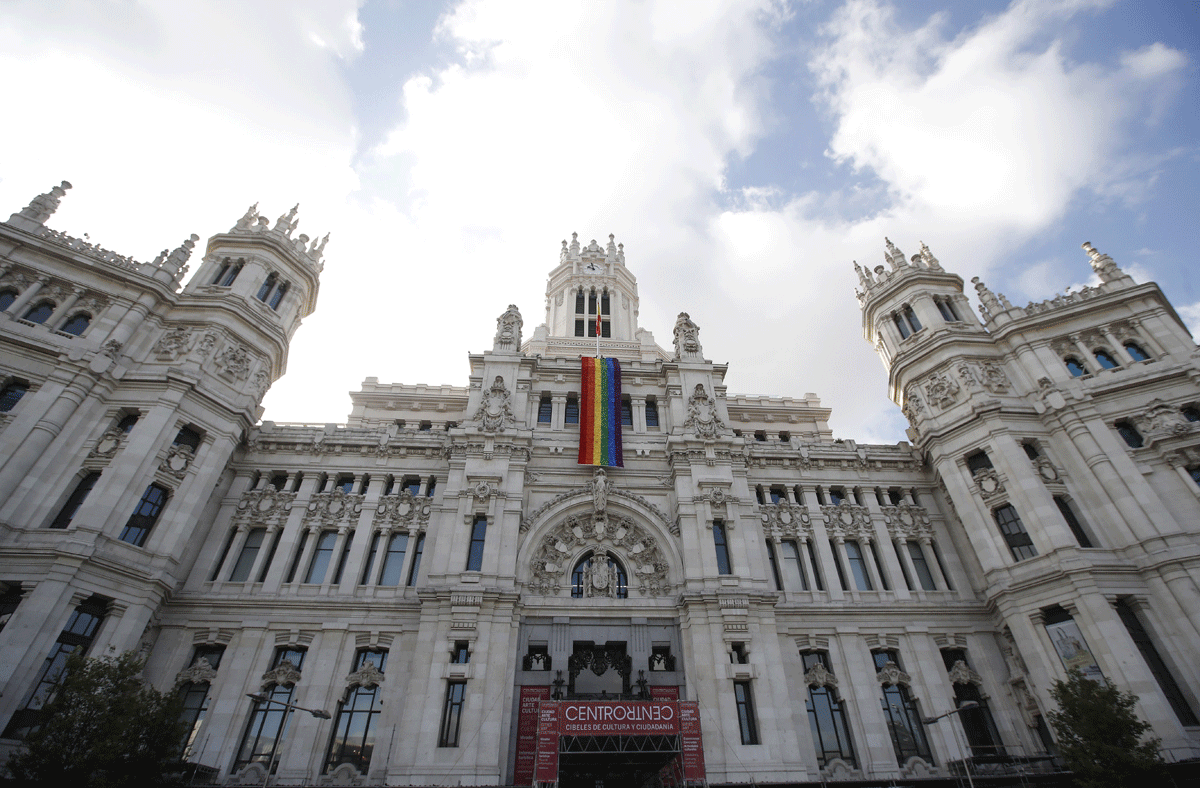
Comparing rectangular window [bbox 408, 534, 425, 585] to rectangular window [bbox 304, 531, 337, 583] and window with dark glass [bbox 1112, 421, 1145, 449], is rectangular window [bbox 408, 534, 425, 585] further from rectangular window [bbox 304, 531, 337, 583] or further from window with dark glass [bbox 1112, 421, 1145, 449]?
window with dark glass [bbox 1112, 421, 1145, 449]

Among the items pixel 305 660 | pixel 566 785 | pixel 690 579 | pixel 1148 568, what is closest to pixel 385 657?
pixel 305 660

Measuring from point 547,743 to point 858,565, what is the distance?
21.9 meters

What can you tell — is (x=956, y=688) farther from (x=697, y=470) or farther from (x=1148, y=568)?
(x=697, y=470)

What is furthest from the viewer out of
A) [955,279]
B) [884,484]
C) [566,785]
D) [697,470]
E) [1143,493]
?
[955,279]

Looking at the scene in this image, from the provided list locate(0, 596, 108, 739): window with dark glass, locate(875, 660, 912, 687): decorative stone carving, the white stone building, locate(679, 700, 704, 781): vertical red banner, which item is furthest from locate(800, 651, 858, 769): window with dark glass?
locate(0, 596, 108, 739): window with dark glass

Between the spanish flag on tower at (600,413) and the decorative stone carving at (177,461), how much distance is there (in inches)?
853

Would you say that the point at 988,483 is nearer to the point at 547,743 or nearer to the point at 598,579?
the point at 598,579

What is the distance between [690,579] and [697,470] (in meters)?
6.78

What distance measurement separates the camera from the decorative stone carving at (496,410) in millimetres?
38250

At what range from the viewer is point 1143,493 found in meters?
32.4

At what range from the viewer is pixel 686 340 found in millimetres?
45062

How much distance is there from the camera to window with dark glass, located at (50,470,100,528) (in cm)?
3002

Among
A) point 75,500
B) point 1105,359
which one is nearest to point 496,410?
point 75,500

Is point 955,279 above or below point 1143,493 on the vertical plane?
above
